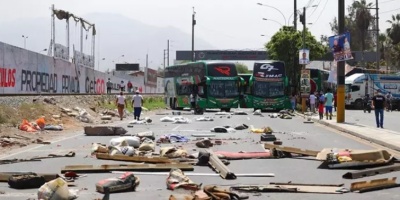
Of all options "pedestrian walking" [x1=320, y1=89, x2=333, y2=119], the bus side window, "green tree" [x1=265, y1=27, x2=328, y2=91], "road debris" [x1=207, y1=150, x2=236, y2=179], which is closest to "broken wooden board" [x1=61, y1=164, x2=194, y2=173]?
"road debris" [x1=207, y1=150, x2=236, y2=179]

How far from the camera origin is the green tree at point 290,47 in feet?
212

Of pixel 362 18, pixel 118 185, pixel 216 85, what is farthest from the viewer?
pixel 362 18

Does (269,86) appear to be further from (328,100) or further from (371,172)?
(371,172)

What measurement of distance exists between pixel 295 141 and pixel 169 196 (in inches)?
472

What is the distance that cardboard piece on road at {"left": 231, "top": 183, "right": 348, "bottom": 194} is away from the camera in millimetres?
10680

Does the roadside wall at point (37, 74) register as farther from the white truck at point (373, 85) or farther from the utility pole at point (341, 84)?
the white truck at point (373, 85)

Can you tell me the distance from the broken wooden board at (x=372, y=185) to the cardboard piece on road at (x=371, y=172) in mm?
1065

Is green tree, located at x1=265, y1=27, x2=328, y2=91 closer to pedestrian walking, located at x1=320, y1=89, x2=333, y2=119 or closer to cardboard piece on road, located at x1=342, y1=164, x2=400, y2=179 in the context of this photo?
pedestrian walking, located at x1=320, y1=89, x2=333, y2=119

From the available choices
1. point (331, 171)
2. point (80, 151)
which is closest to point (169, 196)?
point (331, 171)

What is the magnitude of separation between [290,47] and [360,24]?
30098 mm

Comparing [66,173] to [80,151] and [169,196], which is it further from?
[80,151]

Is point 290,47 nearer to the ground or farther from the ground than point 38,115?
farther from the ground

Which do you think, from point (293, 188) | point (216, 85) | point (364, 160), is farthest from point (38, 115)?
point (293, 188)

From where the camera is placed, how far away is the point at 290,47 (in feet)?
214
